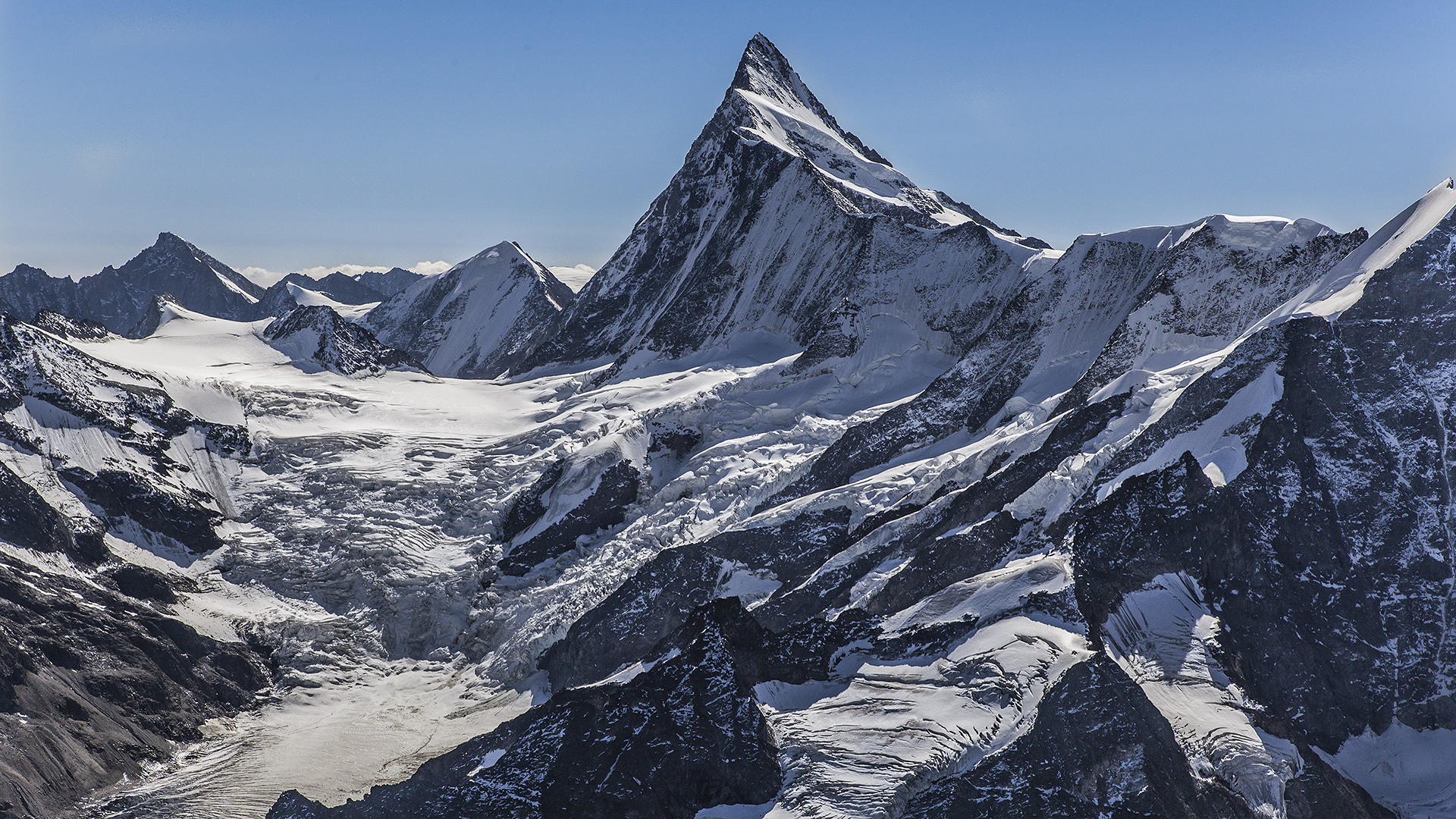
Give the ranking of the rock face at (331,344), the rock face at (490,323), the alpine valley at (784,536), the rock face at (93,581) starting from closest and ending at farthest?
1. the alpine valley at (784,536)
2. the rock face at (93,581)
3. the rock face at (331,344)
4. the rock face at (490,323)

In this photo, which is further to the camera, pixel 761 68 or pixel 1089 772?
pixel 761 68

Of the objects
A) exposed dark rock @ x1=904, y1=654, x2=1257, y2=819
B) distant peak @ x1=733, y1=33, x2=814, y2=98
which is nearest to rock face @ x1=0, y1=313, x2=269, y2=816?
exposed dark rock @ x1=904, y1=654, x2=1257, y2=819

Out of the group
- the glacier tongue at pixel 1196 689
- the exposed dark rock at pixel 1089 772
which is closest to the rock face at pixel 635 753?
the exposed dark rock at pixel 1089 772

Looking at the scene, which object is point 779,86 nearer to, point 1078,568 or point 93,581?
point 93,581

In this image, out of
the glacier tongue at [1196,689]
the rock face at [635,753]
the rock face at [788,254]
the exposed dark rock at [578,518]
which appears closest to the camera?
the rock face at [635,753]

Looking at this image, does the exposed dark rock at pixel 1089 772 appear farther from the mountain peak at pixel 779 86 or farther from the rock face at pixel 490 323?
the rock face at pixel 490 323

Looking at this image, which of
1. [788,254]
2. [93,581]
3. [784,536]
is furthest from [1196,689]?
[788,254]
